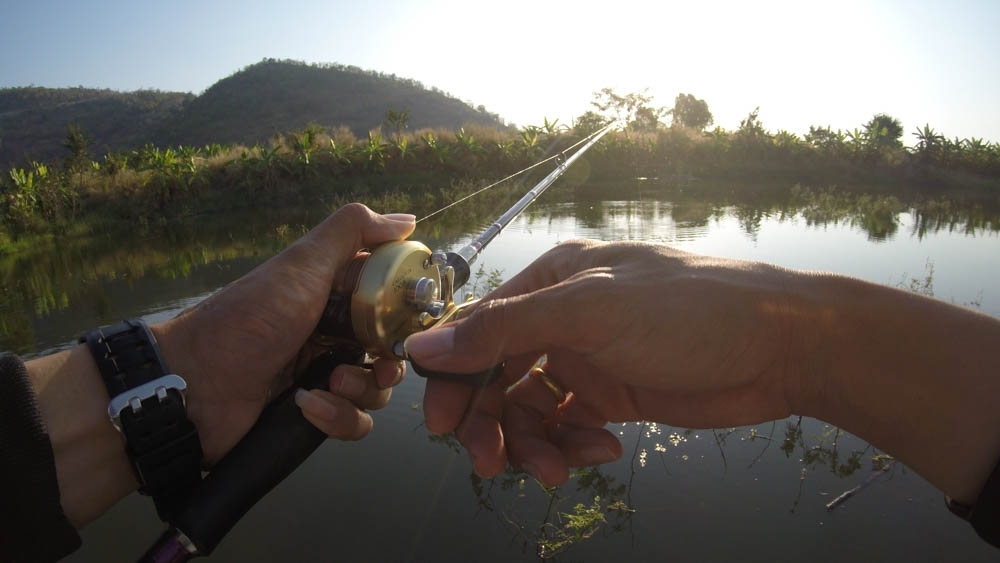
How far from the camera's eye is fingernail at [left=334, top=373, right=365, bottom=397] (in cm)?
141

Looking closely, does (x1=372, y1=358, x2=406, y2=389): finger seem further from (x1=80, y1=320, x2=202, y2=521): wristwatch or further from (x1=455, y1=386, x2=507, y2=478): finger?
(x1=80, y1=320, x2=202, y2=521): wristwatch

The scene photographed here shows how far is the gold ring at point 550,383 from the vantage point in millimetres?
1547

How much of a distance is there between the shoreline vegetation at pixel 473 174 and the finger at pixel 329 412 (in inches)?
274

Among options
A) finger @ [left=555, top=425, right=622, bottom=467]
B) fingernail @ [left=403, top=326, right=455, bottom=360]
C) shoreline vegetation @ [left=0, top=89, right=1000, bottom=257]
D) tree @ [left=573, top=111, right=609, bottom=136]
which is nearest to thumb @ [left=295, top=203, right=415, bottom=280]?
fingernail @ [left=403, top=326, right=455, bottom=360]

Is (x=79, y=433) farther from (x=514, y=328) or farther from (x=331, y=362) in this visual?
(x=514, y=328)

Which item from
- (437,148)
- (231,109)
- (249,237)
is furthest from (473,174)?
(231,109)

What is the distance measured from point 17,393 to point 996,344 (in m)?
1.79

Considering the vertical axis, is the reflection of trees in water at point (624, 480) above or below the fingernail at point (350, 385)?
below

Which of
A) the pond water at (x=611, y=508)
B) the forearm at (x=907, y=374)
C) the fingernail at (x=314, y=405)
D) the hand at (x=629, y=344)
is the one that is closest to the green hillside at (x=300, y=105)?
the pond water at (x=611, y=508)

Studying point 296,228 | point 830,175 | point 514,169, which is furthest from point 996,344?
point 830,175

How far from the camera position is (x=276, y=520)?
2.15 meters

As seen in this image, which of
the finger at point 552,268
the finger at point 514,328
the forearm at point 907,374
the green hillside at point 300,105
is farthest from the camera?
the green hillside at point 300,105

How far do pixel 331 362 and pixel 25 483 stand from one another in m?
0.66

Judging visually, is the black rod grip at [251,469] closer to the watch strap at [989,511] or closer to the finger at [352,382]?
the finger at [352,382]
